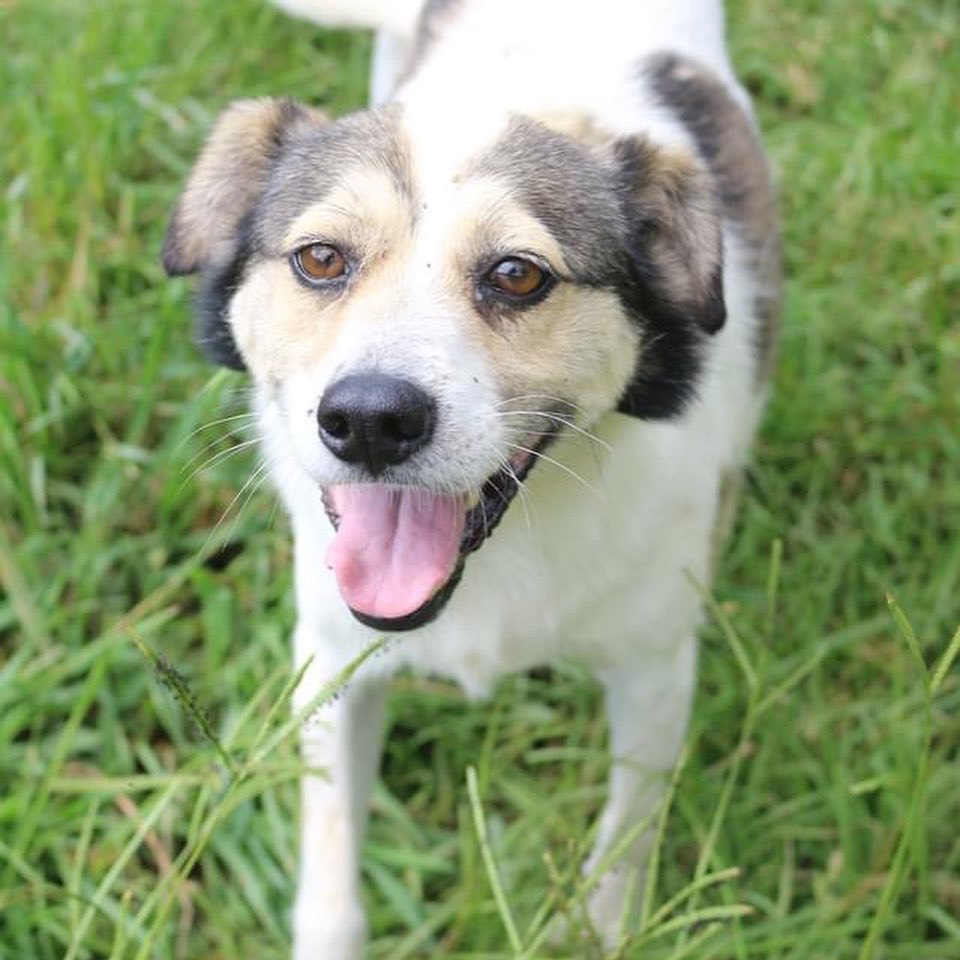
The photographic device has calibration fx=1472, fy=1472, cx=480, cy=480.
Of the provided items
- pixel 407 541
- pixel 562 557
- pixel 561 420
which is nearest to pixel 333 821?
pixel 562 557

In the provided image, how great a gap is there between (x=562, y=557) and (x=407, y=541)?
1.45ft

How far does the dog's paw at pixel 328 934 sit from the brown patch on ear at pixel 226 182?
1.39 m

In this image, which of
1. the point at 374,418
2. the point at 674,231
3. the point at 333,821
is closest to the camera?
the point at 374,418

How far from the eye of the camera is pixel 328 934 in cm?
313

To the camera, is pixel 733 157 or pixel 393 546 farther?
pixel 733 157

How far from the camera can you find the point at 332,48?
18.0 ft

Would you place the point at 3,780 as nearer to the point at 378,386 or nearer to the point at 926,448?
the point at 378,386

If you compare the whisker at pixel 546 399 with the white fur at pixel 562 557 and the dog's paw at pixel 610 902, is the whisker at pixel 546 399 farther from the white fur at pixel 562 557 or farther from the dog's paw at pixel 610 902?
the dog's paw at pixel 610 902

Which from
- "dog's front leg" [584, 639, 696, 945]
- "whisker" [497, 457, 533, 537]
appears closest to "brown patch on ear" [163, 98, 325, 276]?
"whisker" [497, 457, 533, 537]

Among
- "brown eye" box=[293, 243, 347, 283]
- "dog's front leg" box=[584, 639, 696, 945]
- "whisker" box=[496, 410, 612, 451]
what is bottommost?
"dog's front leg" box=[584, 639, 696, 945]

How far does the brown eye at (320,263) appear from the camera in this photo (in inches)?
99.3

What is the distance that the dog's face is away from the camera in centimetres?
236

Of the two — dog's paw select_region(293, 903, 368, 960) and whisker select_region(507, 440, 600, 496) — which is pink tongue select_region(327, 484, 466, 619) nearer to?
whisker select_region(507, 440, 600, 496)

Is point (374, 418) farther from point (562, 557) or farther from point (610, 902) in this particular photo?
point (610, 902)
